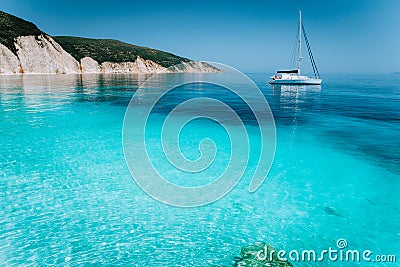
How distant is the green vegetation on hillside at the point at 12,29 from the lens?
90812 millimetres

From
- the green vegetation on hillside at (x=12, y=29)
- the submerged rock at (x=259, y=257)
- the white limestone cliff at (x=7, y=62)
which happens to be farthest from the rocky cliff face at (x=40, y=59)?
the submerged rock at (x=259, y=257)

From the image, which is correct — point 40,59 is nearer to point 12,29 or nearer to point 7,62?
point 7,62

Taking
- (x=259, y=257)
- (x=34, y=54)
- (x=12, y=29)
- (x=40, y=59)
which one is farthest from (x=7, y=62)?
(x=259, y=257)

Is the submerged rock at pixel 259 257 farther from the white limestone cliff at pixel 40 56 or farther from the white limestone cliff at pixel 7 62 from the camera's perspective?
the white limestone cliff at pixel 40 56

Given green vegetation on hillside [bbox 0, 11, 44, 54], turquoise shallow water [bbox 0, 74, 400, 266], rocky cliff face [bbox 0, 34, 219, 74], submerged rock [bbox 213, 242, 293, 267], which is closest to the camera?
submerged rock [bbox 213, 242, 293, 267]

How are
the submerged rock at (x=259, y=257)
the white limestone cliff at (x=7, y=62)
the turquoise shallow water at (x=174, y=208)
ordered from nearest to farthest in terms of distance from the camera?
the submerged rock at (x=259, y=257) → the turquoise shallow water at (x=174, y=208) → the white limestone cliff at (x=7, y=62)

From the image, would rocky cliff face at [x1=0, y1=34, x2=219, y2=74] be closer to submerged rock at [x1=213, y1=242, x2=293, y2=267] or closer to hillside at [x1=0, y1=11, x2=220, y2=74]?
hillside at [x1=0, y1=11, x2=220, y2=74]

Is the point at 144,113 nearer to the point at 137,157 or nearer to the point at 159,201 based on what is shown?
the point at 137,157

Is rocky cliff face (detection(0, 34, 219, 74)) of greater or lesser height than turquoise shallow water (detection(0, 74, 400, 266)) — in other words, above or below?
above

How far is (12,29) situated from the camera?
327 ft

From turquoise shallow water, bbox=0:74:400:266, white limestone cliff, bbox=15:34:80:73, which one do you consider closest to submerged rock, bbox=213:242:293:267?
turquoise shallow water, bbox=0:74:400:266

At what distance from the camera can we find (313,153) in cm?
1855

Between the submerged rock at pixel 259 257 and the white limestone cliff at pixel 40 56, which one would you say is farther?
the white limestone cliff at pixel 40 56

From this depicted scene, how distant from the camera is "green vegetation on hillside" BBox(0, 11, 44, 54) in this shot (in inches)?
3575
